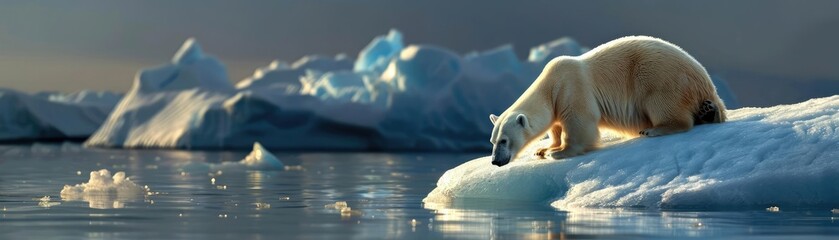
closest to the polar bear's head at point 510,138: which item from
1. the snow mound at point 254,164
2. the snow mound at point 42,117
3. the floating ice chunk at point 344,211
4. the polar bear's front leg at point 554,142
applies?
the polar bear's front leg at point 554,142

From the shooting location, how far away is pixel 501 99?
4694 centimetres

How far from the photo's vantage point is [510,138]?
31.1ft

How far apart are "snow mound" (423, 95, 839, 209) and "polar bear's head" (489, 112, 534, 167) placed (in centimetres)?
36

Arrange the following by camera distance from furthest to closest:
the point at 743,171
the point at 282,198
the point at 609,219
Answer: the point at 282,198, the point at 743,171, the point at 609,219

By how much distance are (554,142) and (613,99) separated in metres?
0.73

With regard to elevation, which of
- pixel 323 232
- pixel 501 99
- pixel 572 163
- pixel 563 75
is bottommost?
pixel 323 232

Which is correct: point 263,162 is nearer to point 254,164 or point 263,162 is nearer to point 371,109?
point 254,164

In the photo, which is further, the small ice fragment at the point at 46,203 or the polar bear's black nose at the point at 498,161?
the small ice fragment at the point at 46,203

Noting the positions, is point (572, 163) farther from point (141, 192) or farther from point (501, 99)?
point (501, 99)

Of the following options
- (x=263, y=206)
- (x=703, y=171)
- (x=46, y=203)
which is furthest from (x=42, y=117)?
(x=703, y=171)

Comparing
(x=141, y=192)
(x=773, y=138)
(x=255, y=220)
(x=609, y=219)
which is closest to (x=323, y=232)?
(x=255, y=220)

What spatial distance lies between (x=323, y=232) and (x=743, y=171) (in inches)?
146

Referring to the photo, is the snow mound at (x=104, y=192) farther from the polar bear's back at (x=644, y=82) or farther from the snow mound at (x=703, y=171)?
the polar bear's back at (x=644, y=82)

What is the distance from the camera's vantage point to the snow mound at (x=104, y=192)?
34.8 ft
